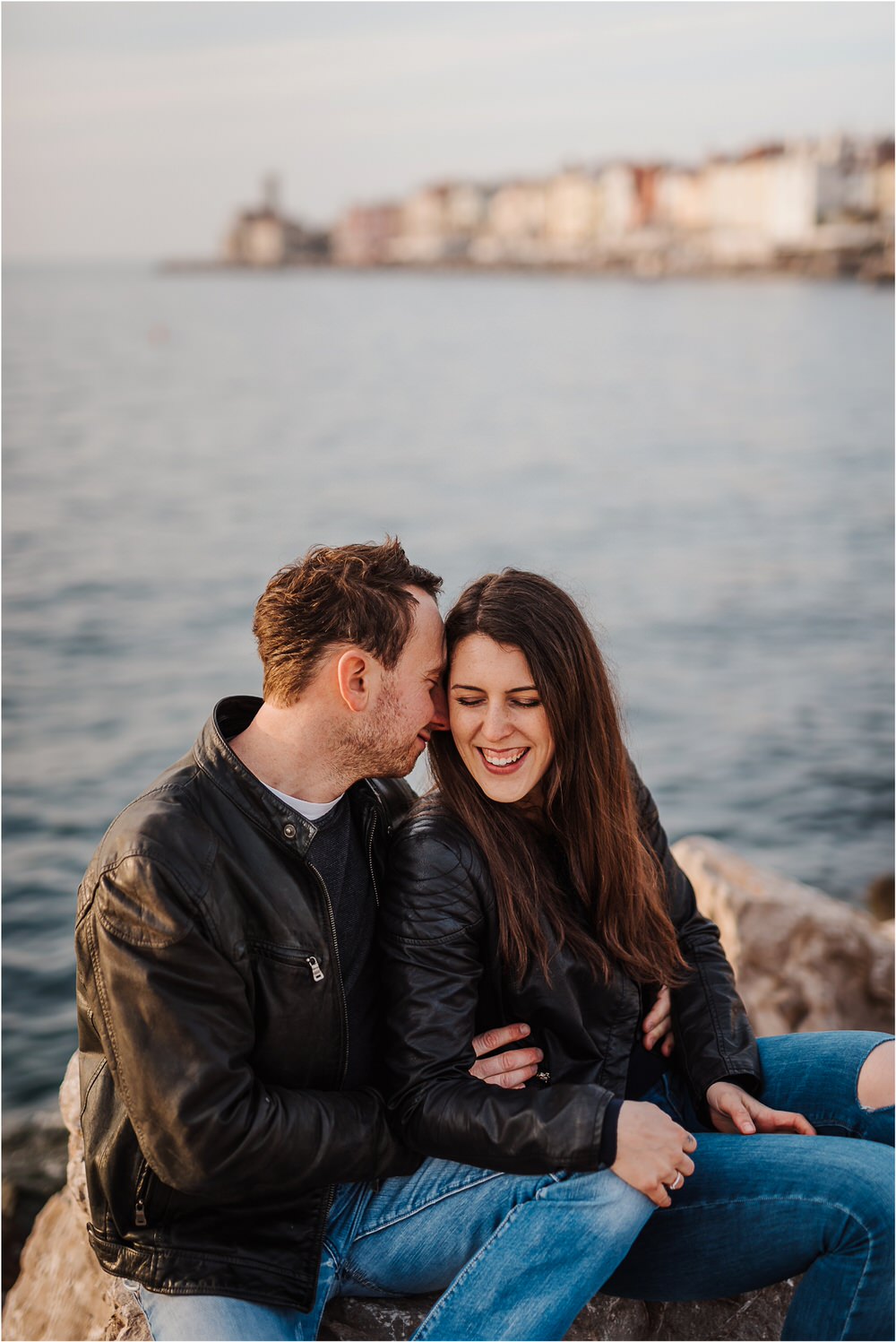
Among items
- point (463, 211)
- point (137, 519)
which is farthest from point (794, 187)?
point (137, 519)

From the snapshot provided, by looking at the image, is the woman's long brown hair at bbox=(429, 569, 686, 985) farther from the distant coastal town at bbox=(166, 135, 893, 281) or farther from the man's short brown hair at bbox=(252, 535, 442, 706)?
the distant coastal town at bbox=(166, 135, 893, 281)

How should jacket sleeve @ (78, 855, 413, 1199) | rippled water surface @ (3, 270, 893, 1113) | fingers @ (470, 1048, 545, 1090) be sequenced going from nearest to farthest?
1. jacket sleeve @ (78, 855, 413, 1199)
2. fingers @ (470, 1048, 545, 1090)
3. rippled water surface @ (3, 270, 893, 1113)

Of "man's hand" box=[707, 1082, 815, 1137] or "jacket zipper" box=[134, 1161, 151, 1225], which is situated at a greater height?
"jacket zipper" box=[134, 1161, 151, 1225]

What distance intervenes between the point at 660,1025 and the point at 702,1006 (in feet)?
0.35

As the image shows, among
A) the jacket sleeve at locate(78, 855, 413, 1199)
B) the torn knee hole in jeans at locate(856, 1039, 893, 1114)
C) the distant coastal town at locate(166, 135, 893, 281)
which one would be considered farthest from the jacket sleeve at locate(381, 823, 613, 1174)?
the distant coastal town at locate(166, 135, 893, 281)

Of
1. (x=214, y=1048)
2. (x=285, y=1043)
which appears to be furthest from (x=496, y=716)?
(x=214, y=1048)

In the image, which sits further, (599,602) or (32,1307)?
(599,602)

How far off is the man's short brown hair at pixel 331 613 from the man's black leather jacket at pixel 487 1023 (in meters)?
0.40

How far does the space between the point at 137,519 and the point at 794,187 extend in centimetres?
10949

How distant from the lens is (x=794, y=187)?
387 ft

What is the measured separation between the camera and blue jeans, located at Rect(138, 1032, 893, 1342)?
247 centimetres

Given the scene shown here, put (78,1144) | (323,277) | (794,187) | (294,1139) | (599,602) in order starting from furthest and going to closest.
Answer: (323,277), (794,187), (599,602), (78,1144), (294,1139)

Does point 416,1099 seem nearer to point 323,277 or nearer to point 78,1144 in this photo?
point 78,1144

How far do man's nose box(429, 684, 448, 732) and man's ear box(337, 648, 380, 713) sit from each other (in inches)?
7.5
